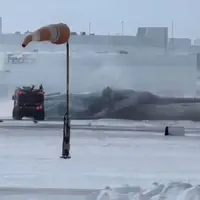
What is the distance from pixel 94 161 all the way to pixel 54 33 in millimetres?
1237

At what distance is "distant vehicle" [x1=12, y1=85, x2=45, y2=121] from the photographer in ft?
16.8

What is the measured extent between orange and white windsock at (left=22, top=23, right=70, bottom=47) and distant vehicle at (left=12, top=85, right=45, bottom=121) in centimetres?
56

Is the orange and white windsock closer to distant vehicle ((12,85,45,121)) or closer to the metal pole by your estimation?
the metal pole

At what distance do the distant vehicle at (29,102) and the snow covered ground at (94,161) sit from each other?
0.13 m

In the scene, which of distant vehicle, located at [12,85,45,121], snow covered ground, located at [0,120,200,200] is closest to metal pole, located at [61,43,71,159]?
snow covered ground, located at [0,120,200,200]

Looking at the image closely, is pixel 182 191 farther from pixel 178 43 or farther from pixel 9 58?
pixel 9 58

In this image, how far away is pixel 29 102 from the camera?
5098 mm

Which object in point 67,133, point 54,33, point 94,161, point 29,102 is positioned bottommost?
point 94,161

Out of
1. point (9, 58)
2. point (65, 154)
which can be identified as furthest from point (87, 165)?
point (9, 58)

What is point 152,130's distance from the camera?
527 centimetres

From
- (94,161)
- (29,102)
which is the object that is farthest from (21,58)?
(94,161)

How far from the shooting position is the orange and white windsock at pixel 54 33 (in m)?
4.66

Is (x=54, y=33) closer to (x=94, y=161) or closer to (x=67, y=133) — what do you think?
(x=67, y=133)

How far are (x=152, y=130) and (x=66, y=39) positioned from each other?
4.36 feet
